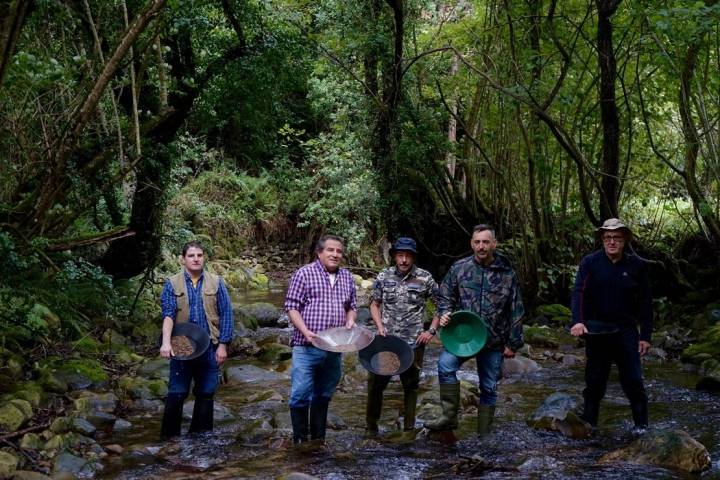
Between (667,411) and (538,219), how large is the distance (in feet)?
21.8

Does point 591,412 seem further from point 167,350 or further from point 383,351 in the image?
point 167,350

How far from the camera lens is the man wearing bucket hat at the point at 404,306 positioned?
6598 millimetres

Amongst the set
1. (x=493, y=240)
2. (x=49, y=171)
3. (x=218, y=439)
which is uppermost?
(x=49, y=171)

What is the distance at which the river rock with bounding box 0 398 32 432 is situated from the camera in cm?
647

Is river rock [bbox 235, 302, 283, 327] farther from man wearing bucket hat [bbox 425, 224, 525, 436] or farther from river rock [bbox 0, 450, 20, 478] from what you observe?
river rock [bbox 0, 450, 20, 478]

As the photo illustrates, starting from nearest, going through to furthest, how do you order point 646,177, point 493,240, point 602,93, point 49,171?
point 493,240
point 49,171
point 602,93
point 646,177

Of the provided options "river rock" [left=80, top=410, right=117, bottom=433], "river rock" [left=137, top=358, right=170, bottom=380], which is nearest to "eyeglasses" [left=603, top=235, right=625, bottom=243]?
"river rock" [left=80, top=410, right=117, bottom=433]

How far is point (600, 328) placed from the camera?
6242mm

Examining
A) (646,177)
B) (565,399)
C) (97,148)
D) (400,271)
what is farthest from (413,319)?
(646,177)

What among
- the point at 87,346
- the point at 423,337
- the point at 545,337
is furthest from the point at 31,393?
the point at 545,337

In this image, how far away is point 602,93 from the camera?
9.88 m

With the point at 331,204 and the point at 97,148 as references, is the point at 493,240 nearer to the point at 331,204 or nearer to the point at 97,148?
the point at 97,148

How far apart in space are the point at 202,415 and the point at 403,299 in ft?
6.63

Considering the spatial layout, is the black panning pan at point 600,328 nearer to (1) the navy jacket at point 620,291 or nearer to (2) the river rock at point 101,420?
(1) the navy jacket at point 620,291
